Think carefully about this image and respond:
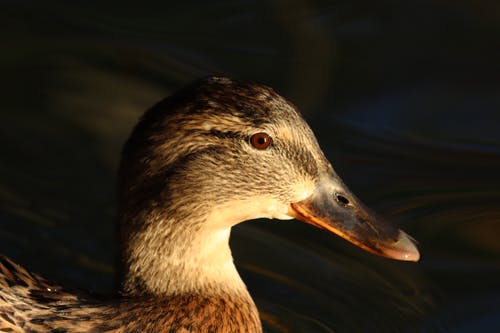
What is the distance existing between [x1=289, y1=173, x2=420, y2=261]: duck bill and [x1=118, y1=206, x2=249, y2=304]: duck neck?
0.44 meters

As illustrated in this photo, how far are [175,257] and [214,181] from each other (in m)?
0.43

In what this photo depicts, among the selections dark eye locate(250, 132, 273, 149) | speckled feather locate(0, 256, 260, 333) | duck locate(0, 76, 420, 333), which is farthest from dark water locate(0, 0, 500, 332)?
dark eye locate(250, 132, 273, 149)

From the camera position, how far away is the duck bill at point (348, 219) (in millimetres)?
5906

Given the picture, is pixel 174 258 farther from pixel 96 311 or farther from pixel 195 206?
pixel 96 311

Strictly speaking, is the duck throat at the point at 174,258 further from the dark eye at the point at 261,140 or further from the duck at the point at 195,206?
the dark eye at the point at 261,140

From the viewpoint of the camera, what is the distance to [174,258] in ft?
19.2

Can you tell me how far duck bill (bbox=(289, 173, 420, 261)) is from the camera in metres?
5.91

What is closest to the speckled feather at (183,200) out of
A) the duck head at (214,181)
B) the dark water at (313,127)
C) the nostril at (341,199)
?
the duck head at (214,181)

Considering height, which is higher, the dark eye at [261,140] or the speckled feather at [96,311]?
the dark eye at [261,140]

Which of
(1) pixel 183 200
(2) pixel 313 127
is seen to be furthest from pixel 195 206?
(2) pixel 313 127

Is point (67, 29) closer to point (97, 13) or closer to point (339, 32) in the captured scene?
point (97, 13)

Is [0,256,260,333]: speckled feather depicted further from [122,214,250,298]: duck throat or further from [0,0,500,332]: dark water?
[0,0,500,332]: dark water

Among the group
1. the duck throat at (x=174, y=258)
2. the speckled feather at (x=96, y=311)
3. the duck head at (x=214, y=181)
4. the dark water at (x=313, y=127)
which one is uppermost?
the dark water at (x=313, y=127)

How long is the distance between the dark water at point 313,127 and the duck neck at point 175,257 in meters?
1.02
